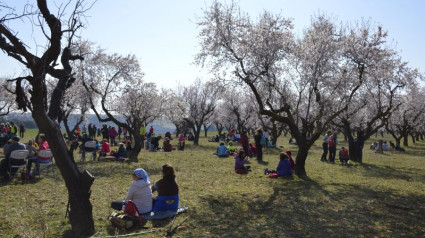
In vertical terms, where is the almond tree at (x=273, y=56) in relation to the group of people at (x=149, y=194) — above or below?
above

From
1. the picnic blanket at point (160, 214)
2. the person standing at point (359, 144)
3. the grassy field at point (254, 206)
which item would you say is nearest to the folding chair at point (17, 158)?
the grassy field at point (254, 206)

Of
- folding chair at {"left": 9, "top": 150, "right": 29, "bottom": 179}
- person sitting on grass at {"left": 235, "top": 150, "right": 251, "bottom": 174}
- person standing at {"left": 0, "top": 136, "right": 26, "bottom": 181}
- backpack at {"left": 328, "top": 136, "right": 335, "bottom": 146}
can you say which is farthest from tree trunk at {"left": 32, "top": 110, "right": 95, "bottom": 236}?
backpack at {"left": 328, "top": 136, "right": 335, "bottom": 146}

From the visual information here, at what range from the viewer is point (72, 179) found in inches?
244

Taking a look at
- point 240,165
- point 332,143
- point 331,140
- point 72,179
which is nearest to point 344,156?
point 332,143

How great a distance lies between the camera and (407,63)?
936 inches

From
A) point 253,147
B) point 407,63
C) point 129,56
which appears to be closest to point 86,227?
point 253,147

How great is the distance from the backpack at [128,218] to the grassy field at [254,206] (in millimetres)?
175

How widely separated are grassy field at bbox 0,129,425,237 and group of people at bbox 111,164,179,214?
0.42 m

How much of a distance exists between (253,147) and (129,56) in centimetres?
1015

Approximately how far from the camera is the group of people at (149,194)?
7551 mm

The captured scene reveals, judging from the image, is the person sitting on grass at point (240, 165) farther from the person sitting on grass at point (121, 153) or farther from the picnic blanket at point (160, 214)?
the picnic blanket at point (160, 214)

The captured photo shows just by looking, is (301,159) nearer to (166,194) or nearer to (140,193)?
(166,194)

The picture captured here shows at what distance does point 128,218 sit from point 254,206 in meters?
3.65

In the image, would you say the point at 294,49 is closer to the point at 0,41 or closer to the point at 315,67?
the point at 315,67
